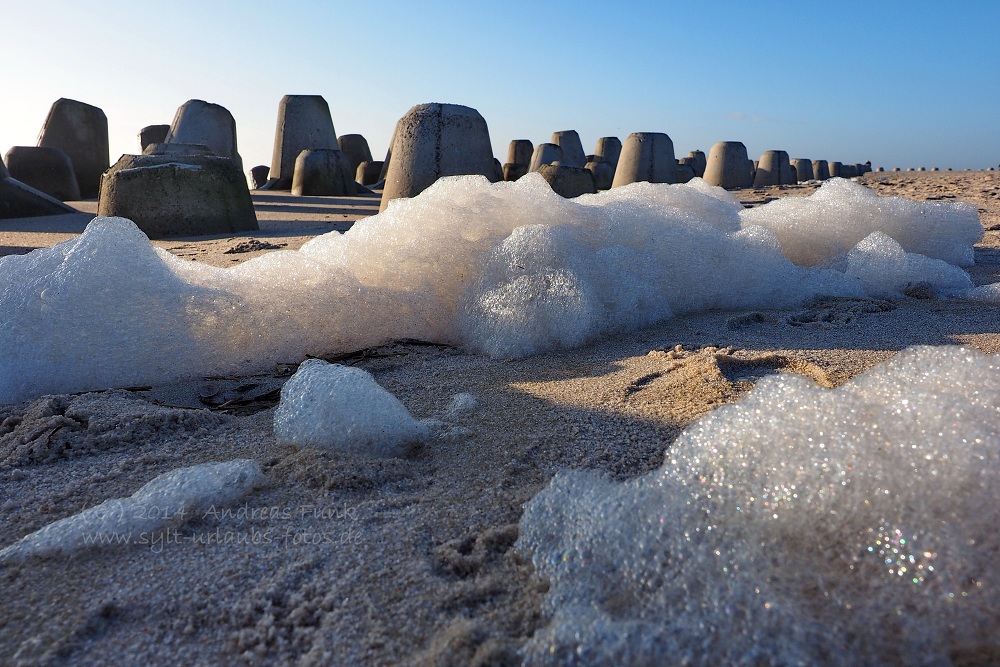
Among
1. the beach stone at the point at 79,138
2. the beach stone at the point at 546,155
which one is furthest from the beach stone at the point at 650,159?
the beach stone at the point at 79,138

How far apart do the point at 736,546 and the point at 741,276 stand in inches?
66.7

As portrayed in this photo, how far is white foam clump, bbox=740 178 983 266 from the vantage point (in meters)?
2.93

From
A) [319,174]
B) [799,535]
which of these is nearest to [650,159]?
[319,174]

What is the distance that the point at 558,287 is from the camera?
79.8 inches

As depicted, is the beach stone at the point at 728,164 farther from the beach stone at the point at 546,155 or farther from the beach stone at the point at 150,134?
the beach stone at the point at 150,134

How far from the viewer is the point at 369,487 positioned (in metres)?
1.14

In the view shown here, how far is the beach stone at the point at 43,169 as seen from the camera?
8609mm

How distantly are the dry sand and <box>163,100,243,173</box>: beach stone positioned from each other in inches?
337

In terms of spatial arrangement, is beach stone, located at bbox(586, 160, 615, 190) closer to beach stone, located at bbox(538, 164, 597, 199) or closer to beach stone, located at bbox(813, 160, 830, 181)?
beach stone, located at bbox(538, 164, 597, 199)

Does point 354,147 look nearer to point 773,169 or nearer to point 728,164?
point 728,164

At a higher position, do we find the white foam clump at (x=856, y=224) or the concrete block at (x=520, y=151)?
the concrete block at (x=520, y=151)

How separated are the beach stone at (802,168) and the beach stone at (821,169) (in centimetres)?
238

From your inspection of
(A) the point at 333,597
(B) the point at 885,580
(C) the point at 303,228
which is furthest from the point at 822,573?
(C) the point at 303,228

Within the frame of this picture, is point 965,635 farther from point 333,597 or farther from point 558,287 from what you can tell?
point 558,287
